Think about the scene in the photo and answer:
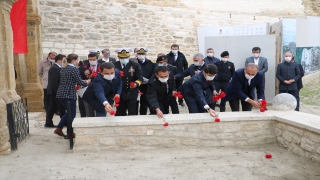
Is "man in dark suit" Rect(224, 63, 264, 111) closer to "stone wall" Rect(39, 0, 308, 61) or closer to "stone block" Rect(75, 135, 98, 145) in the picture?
"stone block" Rect(75, 135, 98, 145)

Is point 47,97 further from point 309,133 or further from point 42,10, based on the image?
point 309,133

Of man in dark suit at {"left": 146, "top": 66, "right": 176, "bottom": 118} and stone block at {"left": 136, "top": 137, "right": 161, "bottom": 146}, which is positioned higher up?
man in dark suit at {"left": 146, "top": 66, "right": 176, "bottom": 118}

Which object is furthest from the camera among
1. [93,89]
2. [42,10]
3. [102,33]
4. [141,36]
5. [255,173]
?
[141,36]

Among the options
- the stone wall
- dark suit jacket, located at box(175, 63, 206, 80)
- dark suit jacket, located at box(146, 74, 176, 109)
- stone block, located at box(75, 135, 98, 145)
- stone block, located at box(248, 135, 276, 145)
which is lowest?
stone block, located at box(248, 135, 276, 145)

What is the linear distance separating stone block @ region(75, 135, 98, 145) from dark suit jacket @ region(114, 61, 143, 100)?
124 centimetres

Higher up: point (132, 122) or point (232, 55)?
point (232, 55)

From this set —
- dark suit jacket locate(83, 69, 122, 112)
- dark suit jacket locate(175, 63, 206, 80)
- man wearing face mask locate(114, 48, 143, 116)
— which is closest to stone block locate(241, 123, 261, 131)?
man wearing face mask locate(114, 48, 143, 116)

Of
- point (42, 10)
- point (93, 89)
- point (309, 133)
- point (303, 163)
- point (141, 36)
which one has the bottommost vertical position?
point (303, 163)

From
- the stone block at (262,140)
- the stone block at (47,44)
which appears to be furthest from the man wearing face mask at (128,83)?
the stone block at (47,44)

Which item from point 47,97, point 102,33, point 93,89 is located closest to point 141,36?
point 102,33

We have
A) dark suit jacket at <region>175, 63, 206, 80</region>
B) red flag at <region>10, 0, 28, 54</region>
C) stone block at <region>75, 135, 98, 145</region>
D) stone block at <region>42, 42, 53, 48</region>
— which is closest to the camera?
stone block at <region>75, 135, 98, 145</region>

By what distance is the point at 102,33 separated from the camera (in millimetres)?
10867

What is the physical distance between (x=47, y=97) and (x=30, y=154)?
3094 millimetres

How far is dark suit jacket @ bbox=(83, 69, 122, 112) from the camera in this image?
4644mm
